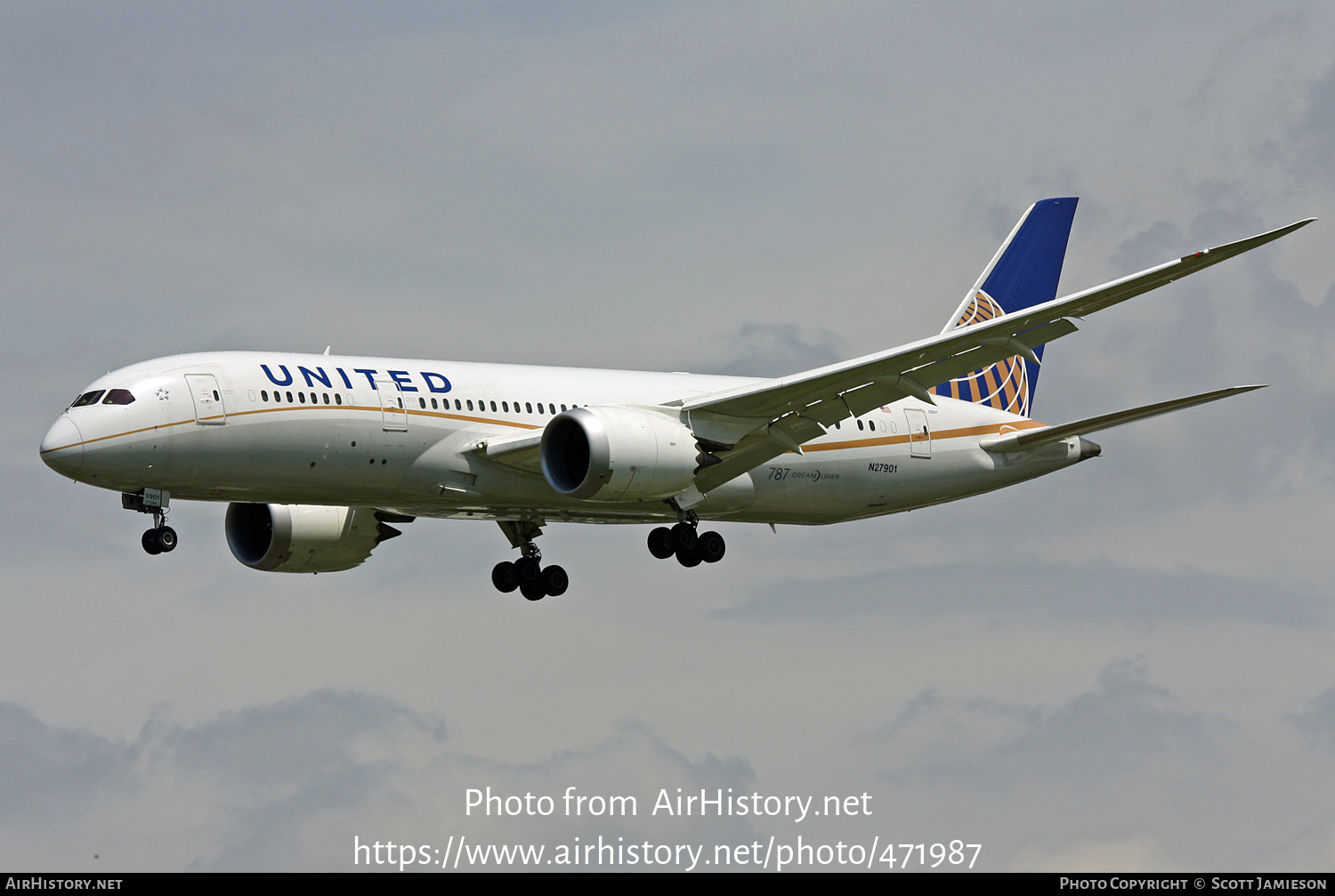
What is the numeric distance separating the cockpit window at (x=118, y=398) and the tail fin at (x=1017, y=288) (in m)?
21.4

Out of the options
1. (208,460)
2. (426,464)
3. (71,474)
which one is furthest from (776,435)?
(71,474)

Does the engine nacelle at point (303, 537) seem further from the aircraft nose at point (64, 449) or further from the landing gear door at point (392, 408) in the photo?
the aircraft nose at point (64, 449)

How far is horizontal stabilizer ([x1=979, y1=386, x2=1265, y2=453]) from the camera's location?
41062 millimetres

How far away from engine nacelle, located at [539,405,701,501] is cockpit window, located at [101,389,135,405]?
337 inches

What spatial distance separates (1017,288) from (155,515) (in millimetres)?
25217

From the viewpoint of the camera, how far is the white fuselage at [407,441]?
37.2 meters

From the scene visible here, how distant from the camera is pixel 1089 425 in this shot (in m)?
44.9

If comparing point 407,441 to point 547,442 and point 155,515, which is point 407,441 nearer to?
point 547,442

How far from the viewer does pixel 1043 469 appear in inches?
1905

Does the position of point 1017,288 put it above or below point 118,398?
above

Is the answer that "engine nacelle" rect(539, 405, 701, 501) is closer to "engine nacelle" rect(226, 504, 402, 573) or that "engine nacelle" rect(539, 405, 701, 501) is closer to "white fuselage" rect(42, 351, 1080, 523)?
"white fuselage" rect(42, 351, 1080, 523)

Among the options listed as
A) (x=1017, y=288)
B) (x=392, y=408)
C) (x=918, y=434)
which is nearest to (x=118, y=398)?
(x=392, y=408)

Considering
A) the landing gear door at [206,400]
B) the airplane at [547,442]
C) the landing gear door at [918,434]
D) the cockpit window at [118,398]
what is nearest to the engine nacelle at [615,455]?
the airplane at [547,442]

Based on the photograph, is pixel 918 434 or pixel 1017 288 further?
pixel 1017 288
